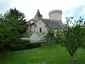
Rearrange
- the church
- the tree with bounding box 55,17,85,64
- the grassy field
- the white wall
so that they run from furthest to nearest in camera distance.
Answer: the white wall < the church < the grassy field < the tree with bounding box 55,17,85,64

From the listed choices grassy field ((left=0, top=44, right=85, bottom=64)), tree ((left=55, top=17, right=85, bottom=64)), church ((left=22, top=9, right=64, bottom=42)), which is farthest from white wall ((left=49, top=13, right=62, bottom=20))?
tree ((left=55, top=17, right=85, bottom=64))

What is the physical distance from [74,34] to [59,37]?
71.4 inches

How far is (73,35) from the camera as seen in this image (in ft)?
54.3

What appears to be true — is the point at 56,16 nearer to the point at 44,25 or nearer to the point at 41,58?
the point at 44,25

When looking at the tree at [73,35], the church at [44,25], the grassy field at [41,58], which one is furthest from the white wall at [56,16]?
the tree at [73,35]

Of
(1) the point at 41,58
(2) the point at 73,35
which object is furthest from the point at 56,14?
(2) the point at 73,35

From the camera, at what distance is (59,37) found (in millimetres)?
17484

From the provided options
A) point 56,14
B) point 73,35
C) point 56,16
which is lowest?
point 73,35

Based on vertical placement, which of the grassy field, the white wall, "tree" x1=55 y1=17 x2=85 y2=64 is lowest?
the grassy field

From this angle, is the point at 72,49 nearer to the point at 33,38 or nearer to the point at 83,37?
the point at 83,37

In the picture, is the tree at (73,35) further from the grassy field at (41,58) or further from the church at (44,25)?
the church at (44,25)

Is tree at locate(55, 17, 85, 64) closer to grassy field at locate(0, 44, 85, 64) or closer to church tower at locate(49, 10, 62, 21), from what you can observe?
grassy field at locate(0, 44, 85, 64)

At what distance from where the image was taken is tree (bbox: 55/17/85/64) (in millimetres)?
16281

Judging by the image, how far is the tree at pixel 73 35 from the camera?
1628cm
